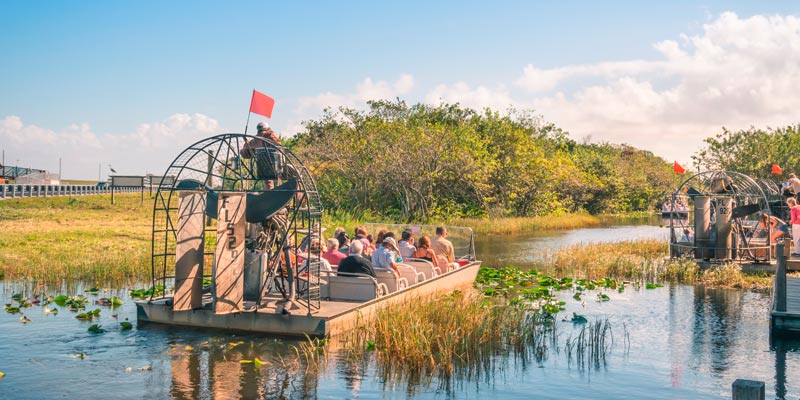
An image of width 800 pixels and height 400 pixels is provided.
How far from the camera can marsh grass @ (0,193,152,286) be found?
19.1 m

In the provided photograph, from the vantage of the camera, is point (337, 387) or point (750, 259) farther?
point (750, 259)

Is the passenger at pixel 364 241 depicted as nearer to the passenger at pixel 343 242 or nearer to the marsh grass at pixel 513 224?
the passenger at pixel 343 242

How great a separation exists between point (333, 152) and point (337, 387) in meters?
34.0

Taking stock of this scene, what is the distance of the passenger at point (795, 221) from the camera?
2178 cm

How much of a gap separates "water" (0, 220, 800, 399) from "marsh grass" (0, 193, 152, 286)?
4.81m

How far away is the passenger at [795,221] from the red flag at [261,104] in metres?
16.9

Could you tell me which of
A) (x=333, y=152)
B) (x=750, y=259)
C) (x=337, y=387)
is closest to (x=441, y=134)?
(x=333, y=152)

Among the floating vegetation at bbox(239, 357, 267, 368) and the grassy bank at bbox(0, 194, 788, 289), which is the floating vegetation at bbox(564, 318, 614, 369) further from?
the grassy bank at bbox(0, 194, 788, 289)

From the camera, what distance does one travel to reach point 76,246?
23.8 metres

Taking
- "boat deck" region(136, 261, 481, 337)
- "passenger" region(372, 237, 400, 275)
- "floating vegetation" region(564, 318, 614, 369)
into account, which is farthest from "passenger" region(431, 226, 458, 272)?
"floating vegetation" region(564, 318, 614, 369)

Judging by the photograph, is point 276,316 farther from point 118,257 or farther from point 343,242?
point 118,257

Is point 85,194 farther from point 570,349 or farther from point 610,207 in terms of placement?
point 570,349

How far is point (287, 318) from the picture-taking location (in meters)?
12.2

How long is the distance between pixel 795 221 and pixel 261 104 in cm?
1750
